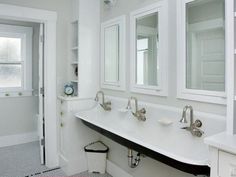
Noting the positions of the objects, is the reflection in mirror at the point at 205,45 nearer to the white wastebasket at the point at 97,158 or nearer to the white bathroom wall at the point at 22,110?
the white wastebasket at the point at 97,158

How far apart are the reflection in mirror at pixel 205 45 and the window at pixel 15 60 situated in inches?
129

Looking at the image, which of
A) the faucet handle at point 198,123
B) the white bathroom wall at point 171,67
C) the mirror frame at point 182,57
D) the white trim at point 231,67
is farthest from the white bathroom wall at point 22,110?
the white trim at point 231,67

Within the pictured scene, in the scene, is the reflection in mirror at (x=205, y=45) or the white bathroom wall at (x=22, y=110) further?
the white bathroom wall at (x=22, y=110)

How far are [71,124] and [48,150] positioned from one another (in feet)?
1.94

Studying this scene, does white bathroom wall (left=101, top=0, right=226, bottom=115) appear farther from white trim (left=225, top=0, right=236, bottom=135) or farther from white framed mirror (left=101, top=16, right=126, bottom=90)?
white trim (left=225, top=0, right=236, bottom=135)

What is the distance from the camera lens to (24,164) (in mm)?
3268

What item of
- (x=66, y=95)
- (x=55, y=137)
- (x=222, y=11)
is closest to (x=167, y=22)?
(x=222, y=11)

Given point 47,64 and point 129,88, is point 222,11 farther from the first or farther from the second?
point 47,64

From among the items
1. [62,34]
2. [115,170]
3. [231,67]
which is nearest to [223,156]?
[231,67]

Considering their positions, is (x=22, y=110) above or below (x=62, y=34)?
below

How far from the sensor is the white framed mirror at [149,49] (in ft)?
6.82

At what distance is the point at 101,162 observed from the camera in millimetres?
2910

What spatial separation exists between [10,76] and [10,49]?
50cm

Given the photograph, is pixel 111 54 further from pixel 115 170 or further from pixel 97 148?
pixel 115 170
